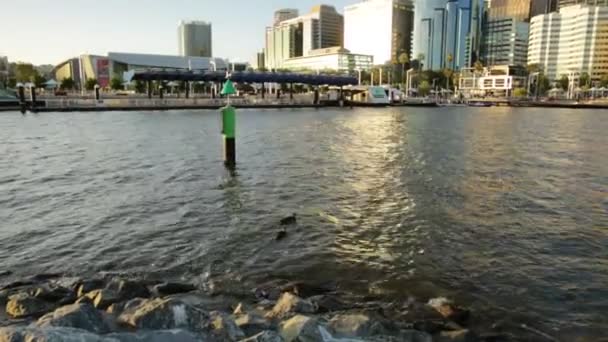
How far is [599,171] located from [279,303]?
82.5 feet

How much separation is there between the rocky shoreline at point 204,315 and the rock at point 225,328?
0.06 feet

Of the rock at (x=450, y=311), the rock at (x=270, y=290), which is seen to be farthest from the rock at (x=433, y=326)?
the rock at (x=270, y=290)

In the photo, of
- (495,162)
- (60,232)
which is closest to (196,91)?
(495,162)

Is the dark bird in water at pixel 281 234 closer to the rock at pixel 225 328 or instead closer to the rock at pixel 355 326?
the rock at pixel 225 328

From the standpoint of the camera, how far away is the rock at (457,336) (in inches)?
338

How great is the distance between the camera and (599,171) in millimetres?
27766

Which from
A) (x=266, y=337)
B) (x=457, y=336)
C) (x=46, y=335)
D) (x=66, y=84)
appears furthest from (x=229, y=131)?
(x=66, y=84)

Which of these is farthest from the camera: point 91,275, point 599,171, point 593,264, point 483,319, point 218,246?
point 599,171

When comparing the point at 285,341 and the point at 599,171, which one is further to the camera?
the point at 599,171

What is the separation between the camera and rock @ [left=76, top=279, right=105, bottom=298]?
34.1 ft

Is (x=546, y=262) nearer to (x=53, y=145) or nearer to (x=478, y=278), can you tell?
(x=478, y=278)

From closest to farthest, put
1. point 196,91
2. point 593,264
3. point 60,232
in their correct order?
point 593,264 < point 60,232 < point 196,91

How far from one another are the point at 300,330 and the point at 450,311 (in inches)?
126

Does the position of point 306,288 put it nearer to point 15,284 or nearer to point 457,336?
point 457,336
